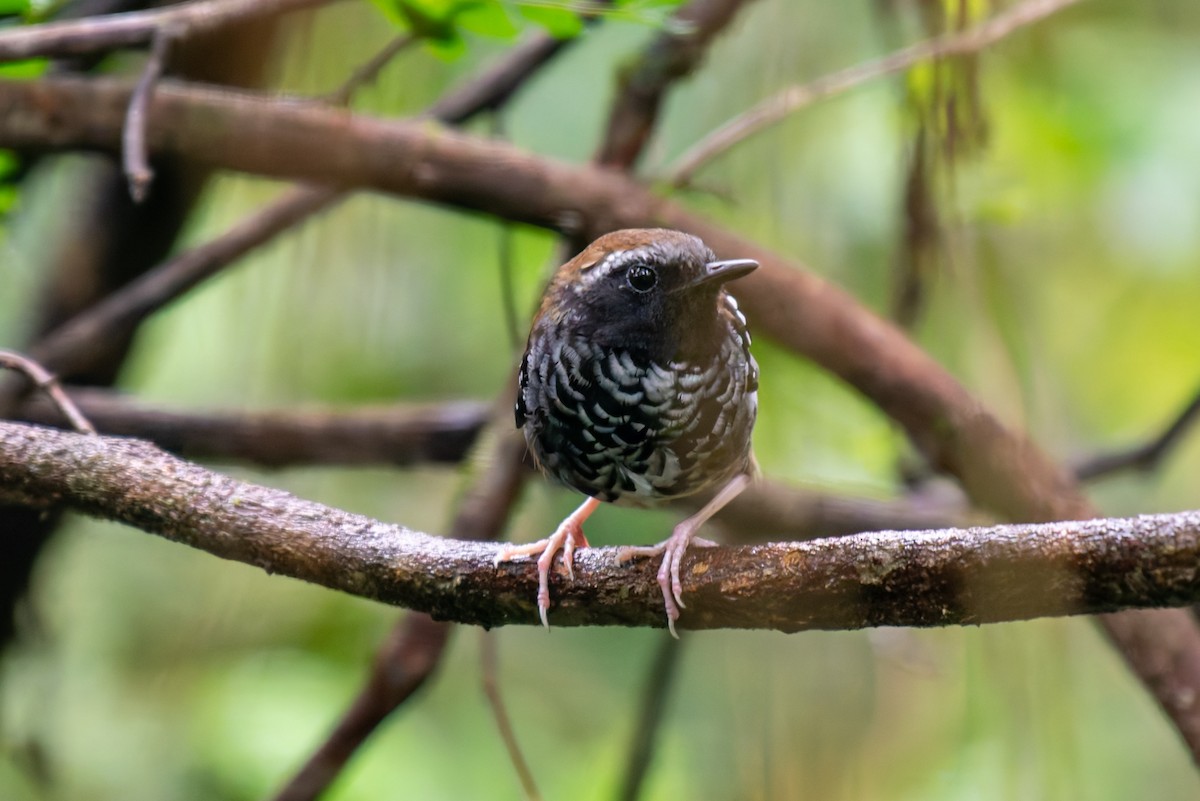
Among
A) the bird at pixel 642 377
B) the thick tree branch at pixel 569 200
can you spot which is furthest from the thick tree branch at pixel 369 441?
the bird at pixel 642 377

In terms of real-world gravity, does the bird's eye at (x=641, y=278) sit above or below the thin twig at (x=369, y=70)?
below

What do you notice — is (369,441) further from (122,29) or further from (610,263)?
(610,263)

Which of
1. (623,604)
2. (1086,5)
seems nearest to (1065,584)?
(623,604)

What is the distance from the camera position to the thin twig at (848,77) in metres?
2.72

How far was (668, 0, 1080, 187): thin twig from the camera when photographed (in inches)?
107

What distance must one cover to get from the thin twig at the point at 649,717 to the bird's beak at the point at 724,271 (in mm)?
1690

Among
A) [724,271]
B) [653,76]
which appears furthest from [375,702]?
[653,76]

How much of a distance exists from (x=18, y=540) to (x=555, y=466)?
2595 mm

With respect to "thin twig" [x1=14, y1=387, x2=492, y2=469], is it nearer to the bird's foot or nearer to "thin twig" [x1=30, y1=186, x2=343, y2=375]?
"thin twig" [x1=30, y1=186, x2=343, y2=375]

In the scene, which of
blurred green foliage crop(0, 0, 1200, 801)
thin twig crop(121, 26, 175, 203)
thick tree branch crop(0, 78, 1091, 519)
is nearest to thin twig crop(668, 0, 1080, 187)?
blurred green foliage crop(0, 0, 1200, 801)

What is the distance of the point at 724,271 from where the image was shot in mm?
2248

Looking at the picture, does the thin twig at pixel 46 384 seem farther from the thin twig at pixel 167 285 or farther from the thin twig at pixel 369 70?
the thin twig at pixel 167 285

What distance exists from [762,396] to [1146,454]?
1.68 meters

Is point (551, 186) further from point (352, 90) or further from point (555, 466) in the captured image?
point (555, 466)
